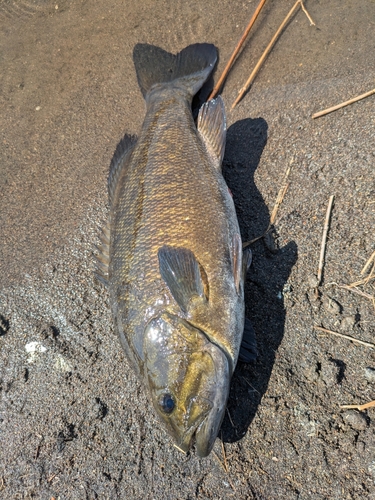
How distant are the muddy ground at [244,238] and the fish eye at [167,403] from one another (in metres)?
0.57

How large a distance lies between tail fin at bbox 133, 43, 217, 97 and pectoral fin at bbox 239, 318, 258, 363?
2432 millimetres

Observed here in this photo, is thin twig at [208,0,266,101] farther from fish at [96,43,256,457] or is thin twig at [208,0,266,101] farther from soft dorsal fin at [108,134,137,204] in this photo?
soft dorsal fin at [108,134,137,204]

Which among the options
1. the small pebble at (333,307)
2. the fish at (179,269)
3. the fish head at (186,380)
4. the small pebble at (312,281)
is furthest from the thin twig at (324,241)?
the fish head at (186,380)

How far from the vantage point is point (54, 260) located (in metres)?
3.54

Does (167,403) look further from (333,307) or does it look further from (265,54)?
(265,54)

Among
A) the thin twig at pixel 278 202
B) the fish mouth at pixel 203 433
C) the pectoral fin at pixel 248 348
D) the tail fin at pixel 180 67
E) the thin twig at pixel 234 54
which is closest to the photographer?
the fish mouth at pixel 203 433

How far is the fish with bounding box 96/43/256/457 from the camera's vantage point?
233 centimetres

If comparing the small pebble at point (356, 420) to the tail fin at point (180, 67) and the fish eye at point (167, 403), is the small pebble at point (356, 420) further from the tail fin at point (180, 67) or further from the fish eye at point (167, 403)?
the tail fin at point (180, 67)

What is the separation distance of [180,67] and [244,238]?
1.92 metres

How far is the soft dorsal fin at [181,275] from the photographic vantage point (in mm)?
2475

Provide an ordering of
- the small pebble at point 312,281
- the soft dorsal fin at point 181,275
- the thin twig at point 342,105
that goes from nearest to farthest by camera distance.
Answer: the soft dorsal fin at point 181,275 < the small pebble at point 312,281 < the thin twig at point 342,105

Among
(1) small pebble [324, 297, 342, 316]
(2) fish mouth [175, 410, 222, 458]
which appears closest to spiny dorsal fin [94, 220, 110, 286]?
(2) fish mouth [175, 410, 222, 458]

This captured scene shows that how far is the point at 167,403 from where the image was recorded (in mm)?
2320

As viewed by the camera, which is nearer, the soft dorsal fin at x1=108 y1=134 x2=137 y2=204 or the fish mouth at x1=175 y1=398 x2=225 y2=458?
the fish mouth at x1=175 y1=398 x2=225 y2=458
